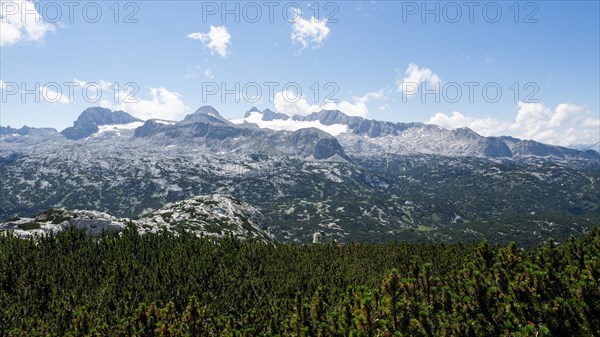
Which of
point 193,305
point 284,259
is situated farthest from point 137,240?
point 193,305

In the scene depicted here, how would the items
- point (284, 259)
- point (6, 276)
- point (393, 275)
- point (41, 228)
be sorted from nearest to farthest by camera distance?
point (393, 275) < point (6, 276) < point (284, 259) < point (41, 228)

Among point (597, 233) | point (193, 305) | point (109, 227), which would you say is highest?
point (597, 233)

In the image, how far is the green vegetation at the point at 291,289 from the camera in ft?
67.1

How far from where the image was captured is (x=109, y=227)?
645 feet

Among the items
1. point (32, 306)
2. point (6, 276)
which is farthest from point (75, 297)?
point (6, 276)

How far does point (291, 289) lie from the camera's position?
85188 mm

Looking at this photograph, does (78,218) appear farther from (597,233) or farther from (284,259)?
(597,233)

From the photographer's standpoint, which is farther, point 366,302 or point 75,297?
point 75,297

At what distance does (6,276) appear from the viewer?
92250 millimetres

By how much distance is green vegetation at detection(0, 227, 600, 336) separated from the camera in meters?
20.4

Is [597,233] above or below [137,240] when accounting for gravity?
above

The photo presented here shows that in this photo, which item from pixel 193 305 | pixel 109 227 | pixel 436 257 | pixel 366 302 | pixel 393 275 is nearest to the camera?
pixel 366 302

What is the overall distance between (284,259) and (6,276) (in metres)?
72.1

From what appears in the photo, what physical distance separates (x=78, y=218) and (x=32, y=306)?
137 metres
